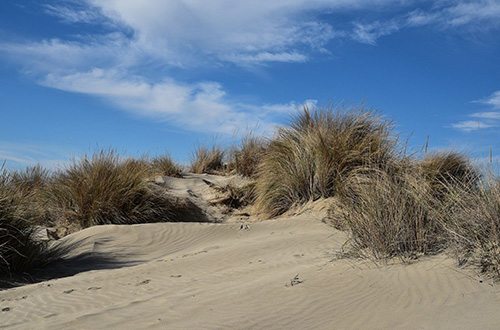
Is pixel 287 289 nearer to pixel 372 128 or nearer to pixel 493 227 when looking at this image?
pixel 493 227

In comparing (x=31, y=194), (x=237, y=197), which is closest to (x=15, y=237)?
(x=31, y=194)

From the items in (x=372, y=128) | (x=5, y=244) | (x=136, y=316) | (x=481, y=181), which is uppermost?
(x=372, y=128)

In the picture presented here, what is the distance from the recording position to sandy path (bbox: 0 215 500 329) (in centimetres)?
395

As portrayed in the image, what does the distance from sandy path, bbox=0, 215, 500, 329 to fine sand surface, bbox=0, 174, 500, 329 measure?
10 mm

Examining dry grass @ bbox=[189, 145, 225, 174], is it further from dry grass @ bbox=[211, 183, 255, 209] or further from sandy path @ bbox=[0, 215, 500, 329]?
sandy path @ bbox=[0, 215, 500, 329]

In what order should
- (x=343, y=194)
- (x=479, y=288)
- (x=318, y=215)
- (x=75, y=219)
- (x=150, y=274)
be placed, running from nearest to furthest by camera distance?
(x=479, y=288), (x=150, y=274), (x=343, y=194), (x=318, y=215), (x=75, y=219)


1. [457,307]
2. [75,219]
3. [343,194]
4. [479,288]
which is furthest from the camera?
[75,219]

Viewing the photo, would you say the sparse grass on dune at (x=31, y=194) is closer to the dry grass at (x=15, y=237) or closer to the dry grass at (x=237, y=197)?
the dry grass at (x=15, y=237)

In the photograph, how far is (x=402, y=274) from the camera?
15.8 feet

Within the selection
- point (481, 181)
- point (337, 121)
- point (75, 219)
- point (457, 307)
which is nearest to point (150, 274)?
point (457, 307)

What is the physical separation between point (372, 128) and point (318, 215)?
3.02 m

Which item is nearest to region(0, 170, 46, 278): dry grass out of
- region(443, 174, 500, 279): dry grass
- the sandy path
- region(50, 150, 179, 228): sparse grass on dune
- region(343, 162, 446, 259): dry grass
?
the sandy path

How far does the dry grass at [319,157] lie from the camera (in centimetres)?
1044

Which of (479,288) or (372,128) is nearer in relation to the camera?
(479,288)
